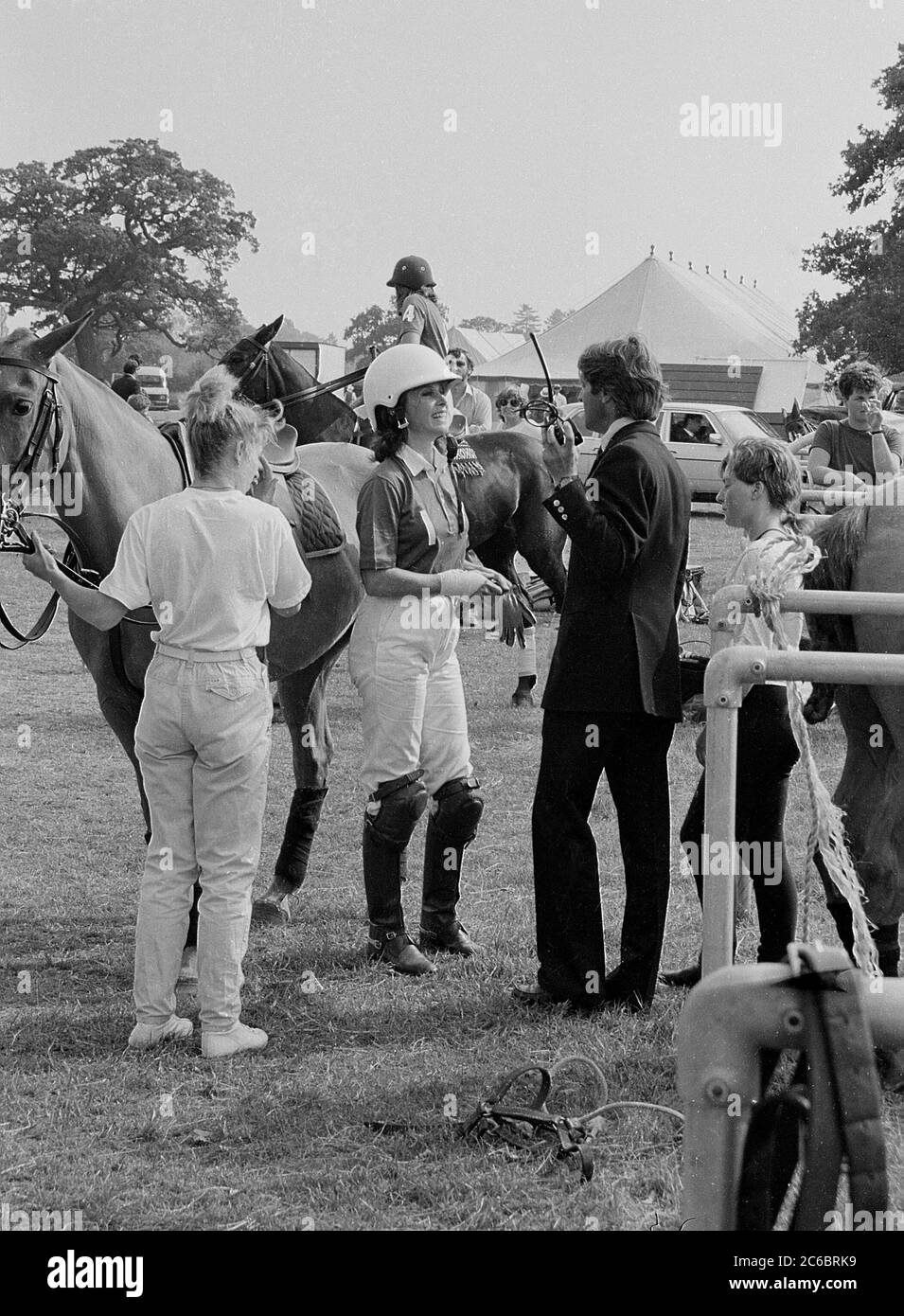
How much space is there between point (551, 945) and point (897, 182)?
1441 inches

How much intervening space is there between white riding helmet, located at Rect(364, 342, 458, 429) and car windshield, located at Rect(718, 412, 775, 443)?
67.3 ft

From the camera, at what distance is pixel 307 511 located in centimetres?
572

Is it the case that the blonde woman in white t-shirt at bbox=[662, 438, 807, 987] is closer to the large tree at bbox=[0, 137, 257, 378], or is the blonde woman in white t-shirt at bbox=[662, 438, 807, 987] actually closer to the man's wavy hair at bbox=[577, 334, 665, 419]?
the man's wavy hair at bbox=[577, 334, 665, 419]

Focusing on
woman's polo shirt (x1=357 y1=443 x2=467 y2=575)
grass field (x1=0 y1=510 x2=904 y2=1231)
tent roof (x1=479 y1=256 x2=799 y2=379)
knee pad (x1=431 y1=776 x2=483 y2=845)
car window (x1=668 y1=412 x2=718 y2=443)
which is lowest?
grass field (x1=0 y1=510 x2=904 y2=1231)

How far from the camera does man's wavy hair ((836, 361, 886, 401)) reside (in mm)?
8016

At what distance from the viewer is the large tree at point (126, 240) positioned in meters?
55.3

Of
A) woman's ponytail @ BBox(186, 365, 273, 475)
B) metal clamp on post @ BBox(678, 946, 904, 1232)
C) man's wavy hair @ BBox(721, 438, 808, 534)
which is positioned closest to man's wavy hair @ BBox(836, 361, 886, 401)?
man's wavy hair @ BBox(721, 438, 808, 534)

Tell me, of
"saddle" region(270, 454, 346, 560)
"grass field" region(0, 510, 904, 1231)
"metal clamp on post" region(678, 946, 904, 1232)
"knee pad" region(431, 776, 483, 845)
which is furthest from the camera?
"saddle" region(270, 454, 346, 560)

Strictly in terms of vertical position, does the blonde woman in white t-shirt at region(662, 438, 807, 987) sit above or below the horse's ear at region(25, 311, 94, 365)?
below

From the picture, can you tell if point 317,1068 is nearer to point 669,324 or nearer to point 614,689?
point 614,689

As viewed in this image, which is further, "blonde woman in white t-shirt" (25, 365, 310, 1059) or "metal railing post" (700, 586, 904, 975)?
"blonde woman in white t-shirt" (25, 365, 310, 1059)

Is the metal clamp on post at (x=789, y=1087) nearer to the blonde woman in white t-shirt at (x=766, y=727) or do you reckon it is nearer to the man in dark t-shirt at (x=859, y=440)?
the blonde woman in white t-shirt at (x=766, y=727)

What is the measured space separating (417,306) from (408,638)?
3.42m
